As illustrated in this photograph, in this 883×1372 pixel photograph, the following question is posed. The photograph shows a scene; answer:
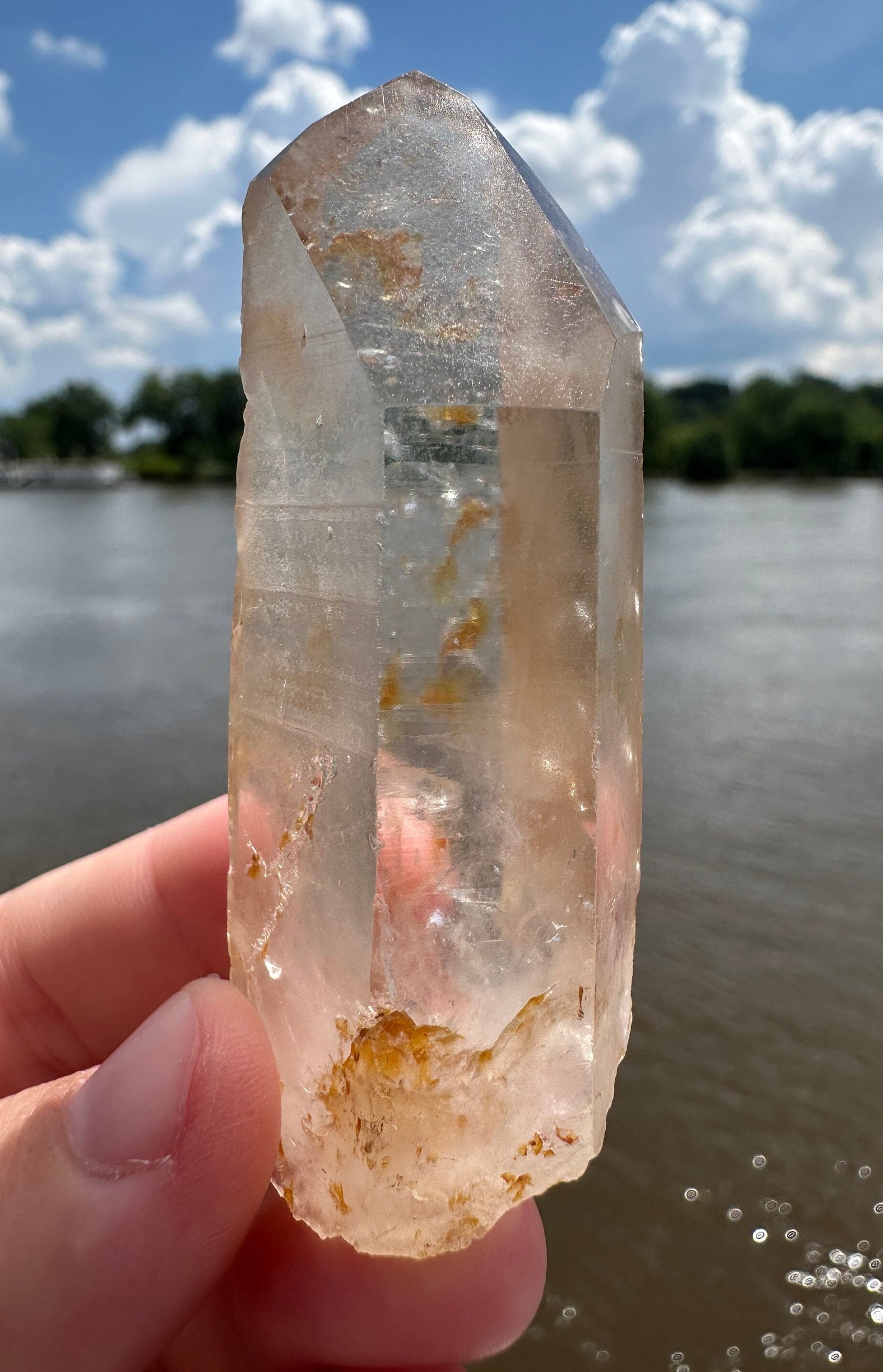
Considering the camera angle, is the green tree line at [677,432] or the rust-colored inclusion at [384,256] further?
the green tree line at [677,432]

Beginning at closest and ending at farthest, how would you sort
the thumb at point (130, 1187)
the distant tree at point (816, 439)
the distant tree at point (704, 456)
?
the thumb at point (130, 1187) → the distant tree at point (704, 456) → the distant tree at point (816, 439)

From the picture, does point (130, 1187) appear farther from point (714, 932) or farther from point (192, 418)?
point (192, 418)

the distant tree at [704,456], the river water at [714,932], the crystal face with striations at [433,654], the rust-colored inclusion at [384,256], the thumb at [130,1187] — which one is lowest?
the river water at [714,932]

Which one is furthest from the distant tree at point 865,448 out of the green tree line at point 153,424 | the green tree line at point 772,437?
the green tree line at point 153,424

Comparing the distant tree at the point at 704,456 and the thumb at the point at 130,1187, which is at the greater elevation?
the distant tree at the point at 704,456

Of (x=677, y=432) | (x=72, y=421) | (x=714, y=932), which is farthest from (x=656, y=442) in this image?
(x=714, y=932)

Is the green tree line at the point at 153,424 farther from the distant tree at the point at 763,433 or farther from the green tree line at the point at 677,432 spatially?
the distant tree at the point at 763,433

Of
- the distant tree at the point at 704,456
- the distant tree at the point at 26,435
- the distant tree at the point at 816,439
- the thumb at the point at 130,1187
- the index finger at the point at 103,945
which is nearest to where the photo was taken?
the thumb at the point at 130,1187
